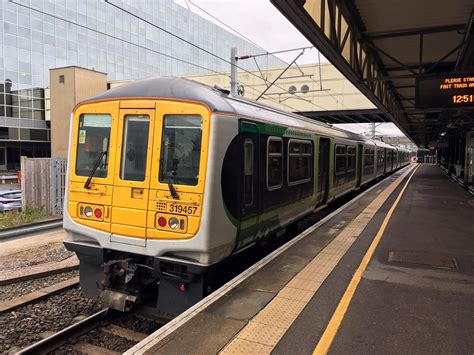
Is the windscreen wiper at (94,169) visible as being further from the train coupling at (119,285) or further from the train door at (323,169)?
the train door at (323,169)

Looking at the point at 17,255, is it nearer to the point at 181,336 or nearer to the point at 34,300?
the point at 34,300

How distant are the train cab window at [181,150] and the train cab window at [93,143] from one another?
892 millimetres

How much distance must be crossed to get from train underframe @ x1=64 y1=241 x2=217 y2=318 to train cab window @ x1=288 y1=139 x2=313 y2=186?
3.11 metres

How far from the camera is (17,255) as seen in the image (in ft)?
28.3

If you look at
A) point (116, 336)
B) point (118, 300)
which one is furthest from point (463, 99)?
point (116, 336)

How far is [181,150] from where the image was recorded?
16.8 ft

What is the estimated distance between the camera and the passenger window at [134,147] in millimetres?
5277

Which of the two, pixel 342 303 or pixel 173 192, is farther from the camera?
pixel 173 192

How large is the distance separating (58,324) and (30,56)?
4237 centimetres

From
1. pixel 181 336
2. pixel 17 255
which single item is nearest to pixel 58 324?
pixel 181 336

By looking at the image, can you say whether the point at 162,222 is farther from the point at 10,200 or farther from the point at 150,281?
the point at 10,200

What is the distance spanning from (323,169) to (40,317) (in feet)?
23.3

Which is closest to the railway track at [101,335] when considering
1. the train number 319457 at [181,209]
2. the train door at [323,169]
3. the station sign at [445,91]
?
the train number 319457 at [181,209]

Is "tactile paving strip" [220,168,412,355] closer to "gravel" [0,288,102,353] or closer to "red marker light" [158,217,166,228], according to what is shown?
"red marker light" [158,217,166,228]
